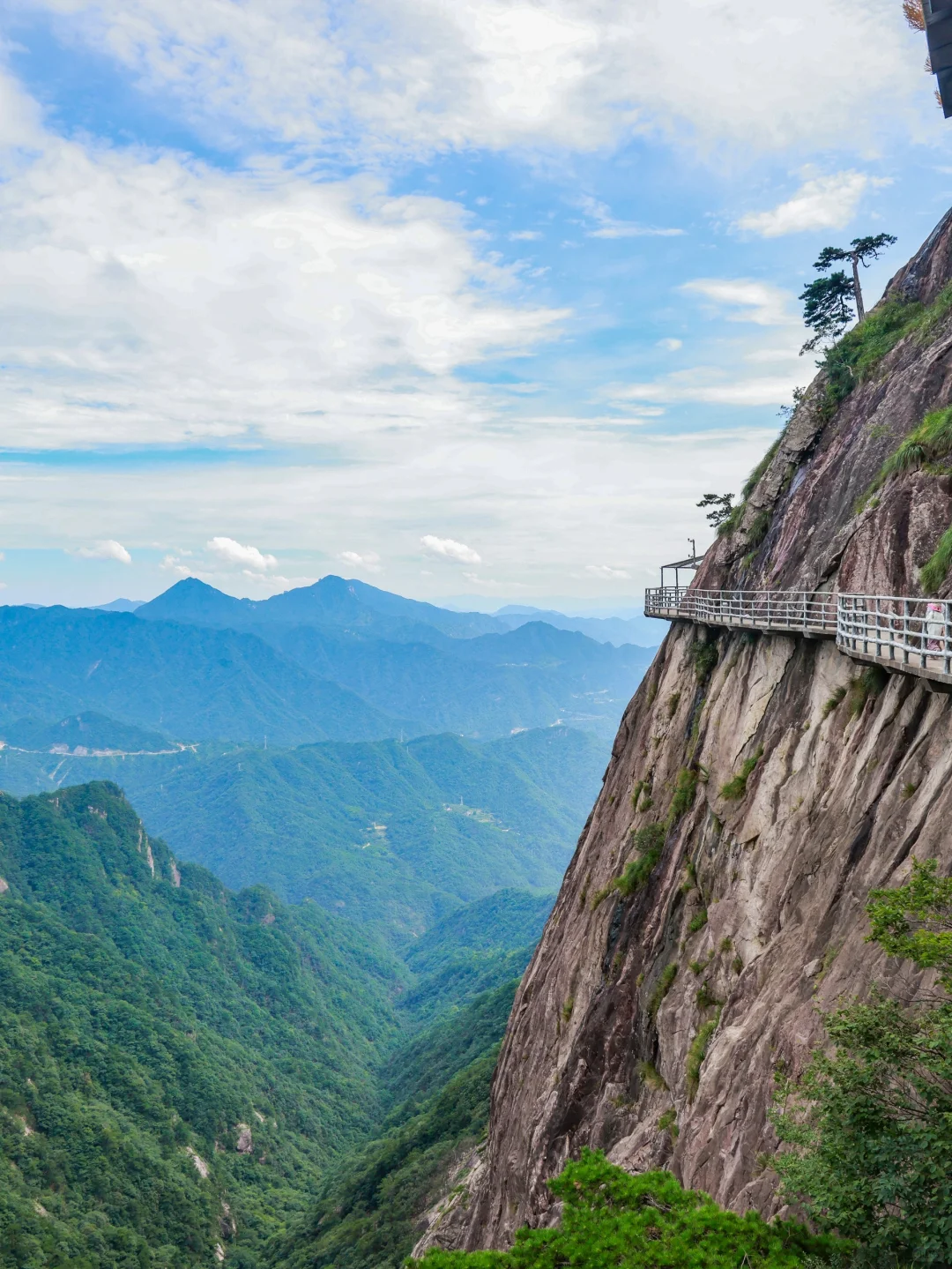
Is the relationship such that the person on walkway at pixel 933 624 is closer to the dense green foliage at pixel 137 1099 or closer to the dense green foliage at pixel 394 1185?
the dense green foliage at pixel 394 1185

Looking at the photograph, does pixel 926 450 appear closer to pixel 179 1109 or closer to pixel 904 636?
pixel 904 636

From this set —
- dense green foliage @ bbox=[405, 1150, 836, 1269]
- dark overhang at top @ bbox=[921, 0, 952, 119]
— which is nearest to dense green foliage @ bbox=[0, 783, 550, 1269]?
dense green foliage @ bbox=[405, 1150, 836, 1269]

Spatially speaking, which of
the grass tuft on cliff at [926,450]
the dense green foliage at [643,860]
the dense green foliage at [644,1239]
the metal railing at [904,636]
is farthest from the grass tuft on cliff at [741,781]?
the dense green foliage at [644,1239]

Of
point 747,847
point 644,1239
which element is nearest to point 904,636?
point 747,847

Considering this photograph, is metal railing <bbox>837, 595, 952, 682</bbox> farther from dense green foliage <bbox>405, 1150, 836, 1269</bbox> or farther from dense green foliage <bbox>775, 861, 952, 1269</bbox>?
dense green foliage <bbox>405, 1150, 836, 1269</bbox>

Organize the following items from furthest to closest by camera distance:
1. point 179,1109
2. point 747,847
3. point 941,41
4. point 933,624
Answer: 1. point 179,1109
2. point 941,41
3. point 747,847
4. point 933,624

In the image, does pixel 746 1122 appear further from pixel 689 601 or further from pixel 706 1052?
pixel 689 601

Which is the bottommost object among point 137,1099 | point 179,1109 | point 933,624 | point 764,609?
point 179,1109

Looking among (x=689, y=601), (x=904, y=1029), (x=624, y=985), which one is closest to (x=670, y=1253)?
(x=904, y=1029)
